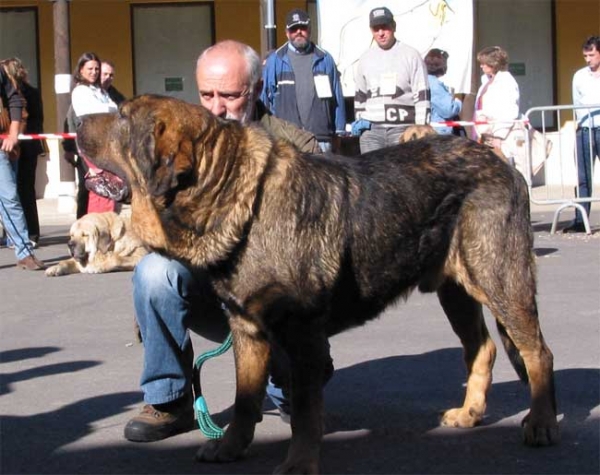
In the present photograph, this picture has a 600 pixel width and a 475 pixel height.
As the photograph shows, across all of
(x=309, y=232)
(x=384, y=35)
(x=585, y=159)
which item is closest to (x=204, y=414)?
(x=309, y=232)

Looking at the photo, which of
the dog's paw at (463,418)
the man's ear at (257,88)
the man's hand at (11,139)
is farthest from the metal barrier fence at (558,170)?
the man's ear at (257,88)

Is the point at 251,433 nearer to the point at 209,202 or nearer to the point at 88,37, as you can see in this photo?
the point at 209,202

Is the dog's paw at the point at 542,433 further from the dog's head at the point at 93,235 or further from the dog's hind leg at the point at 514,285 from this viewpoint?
the dog's head at the point at 93,235

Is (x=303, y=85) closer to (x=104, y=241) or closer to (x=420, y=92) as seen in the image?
(x=420, y=92)

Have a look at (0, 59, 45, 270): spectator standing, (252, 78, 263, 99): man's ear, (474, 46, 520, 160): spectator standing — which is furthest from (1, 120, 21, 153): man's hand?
(252, 78, 263, 99): man's ear

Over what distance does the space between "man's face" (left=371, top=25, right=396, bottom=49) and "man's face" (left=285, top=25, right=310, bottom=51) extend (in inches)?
26.7

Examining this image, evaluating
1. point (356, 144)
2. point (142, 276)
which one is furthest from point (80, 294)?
point (142, 276)

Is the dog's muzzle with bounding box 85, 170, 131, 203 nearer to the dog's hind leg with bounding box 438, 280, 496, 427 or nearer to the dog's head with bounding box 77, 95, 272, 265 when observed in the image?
the dog's head with bounding box 77, 95, 272, 265

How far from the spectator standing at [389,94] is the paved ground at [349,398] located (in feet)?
7.63

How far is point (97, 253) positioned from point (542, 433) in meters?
6.89

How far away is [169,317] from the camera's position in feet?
16.1

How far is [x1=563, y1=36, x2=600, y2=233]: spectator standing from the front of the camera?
493 inches

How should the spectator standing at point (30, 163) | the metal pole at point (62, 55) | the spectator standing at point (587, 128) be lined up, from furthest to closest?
the metal pole at point (62, 55) → the spectator standing at point (30, 163) → the spectator standing at point (587, 128)

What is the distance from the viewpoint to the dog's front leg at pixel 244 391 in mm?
4496
